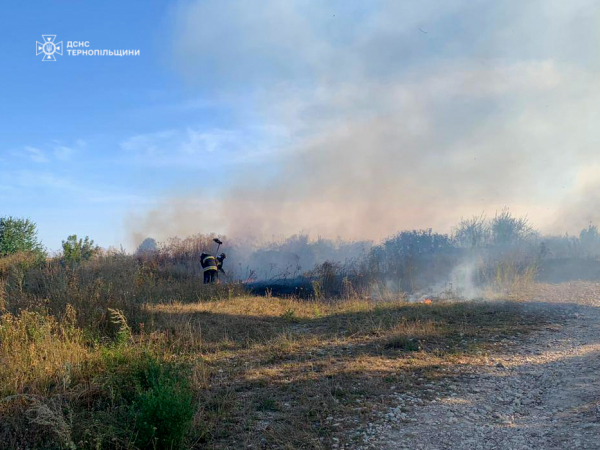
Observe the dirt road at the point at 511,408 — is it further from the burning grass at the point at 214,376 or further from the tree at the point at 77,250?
the tree at the point at 77,250

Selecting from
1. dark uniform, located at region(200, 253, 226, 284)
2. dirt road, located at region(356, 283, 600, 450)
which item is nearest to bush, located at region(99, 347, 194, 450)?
dirt road, located at region(356, 283, 600, 450)

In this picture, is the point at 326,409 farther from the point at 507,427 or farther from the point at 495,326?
the point at 495,326

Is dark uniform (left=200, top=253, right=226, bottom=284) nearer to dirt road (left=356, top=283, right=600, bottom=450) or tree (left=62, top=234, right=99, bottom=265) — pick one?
tree (left=62, top=234, right=99, bottom=265)

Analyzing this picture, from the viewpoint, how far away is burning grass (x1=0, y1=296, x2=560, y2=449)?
3961 mm

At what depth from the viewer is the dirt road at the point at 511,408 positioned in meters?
4.05

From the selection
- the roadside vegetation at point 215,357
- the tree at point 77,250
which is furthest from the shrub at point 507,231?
the tree at point 77,250

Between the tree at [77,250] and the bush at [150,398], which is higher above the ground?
the tree at [77,250]

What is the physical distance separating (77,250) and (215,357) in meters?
11.8

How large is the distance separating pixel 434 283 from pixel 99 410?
1275 cm

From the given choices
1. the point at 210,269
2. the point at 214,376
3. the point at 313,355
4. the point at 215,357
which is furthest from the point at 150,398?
the point at 210,269

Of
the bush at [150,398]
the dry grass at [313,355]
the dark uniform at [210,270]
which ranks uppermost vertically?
the dark uniform at [210,270]

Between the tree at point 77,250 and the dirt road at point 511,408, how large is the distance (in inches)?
528

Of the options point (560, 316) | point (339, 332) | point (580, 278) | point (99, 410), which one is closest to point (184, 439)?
point (99, 410)

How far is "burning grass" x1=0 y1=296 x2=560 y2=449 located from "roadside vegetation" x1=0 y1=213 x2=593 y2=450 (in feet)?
0.06
